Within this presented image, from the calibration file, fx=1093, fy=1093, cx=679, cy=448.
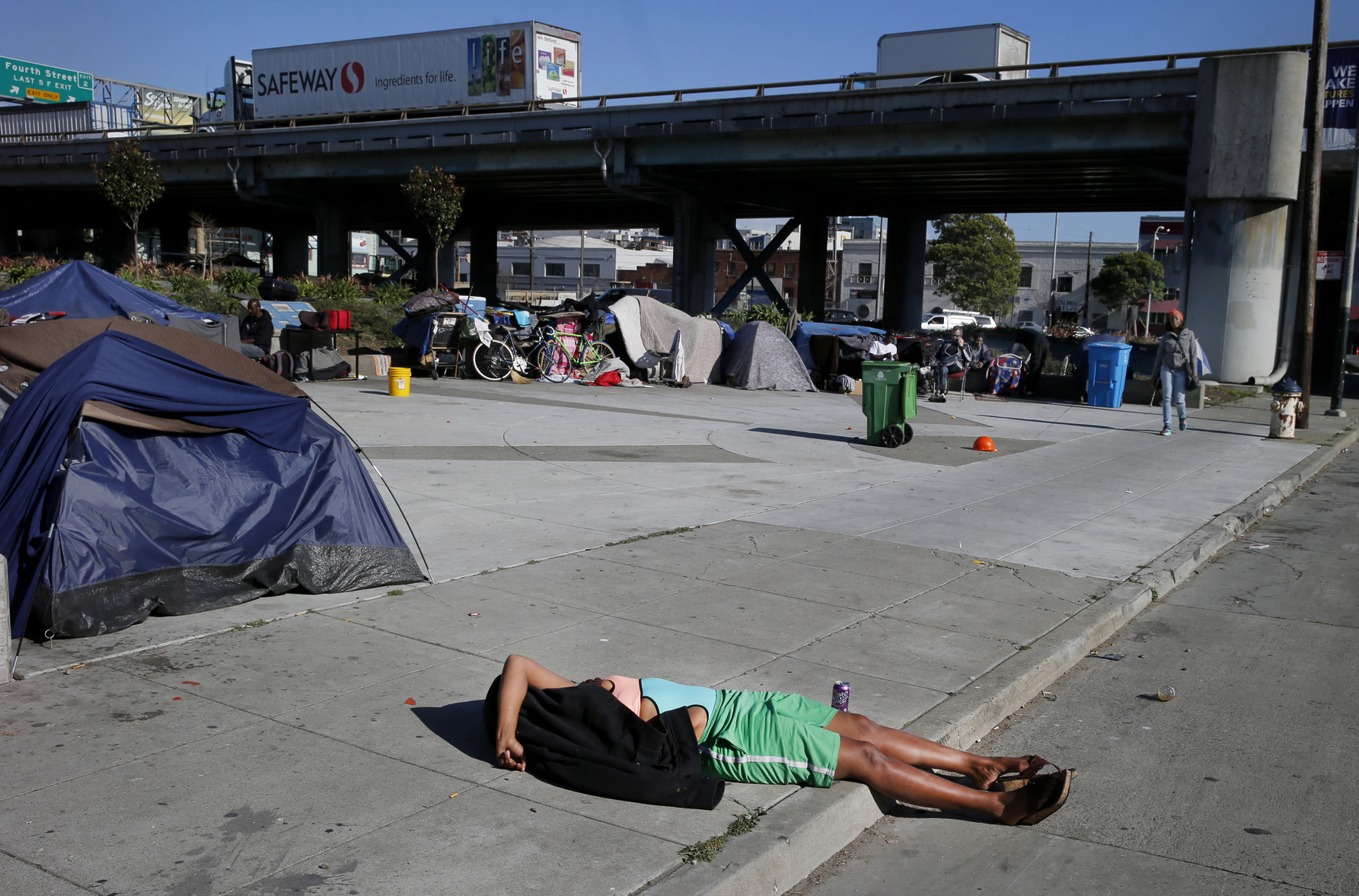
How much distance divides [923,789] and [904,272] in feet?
162

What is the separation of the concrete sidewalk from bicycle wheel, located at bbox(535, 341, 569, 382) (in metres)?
9.02

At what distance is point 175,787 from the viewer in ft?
13.4

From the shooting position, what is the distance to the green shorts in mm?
4297

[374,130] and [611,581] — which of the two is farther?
[374,130]

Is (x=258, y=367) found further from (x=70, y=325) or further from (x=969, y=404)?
(x=969, y=404)

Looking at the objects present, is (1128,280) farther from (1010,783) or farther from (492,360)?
(1010,783)

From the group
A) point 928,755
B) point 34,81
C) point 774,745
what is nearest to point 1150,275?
point 928,755

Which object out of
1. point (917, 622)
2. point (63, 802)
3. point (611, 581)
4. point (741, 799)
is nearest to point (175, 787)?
point (63, 802)

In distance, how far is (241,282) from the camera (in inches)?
1186

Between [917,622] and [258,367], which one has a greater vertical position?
[258,367]

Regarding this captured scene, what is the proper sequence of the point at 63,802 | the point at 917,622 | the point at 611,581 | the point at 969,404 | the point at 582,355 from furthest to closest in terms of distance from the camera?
the point at 582,355 < the point at 969,404 < the point at 611,581 < the point at 917,622 < the point at 63,802

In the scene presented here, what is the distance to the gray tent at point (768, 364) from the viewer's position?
22.7m

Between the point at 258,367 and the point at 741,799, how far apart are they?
16.1 feet

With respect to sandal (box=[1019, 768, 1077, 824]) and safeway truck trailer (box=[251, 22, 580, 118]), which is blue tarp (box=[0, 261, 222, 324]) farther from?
safeway truck trailer (box=[251, 22, 580, 118])
